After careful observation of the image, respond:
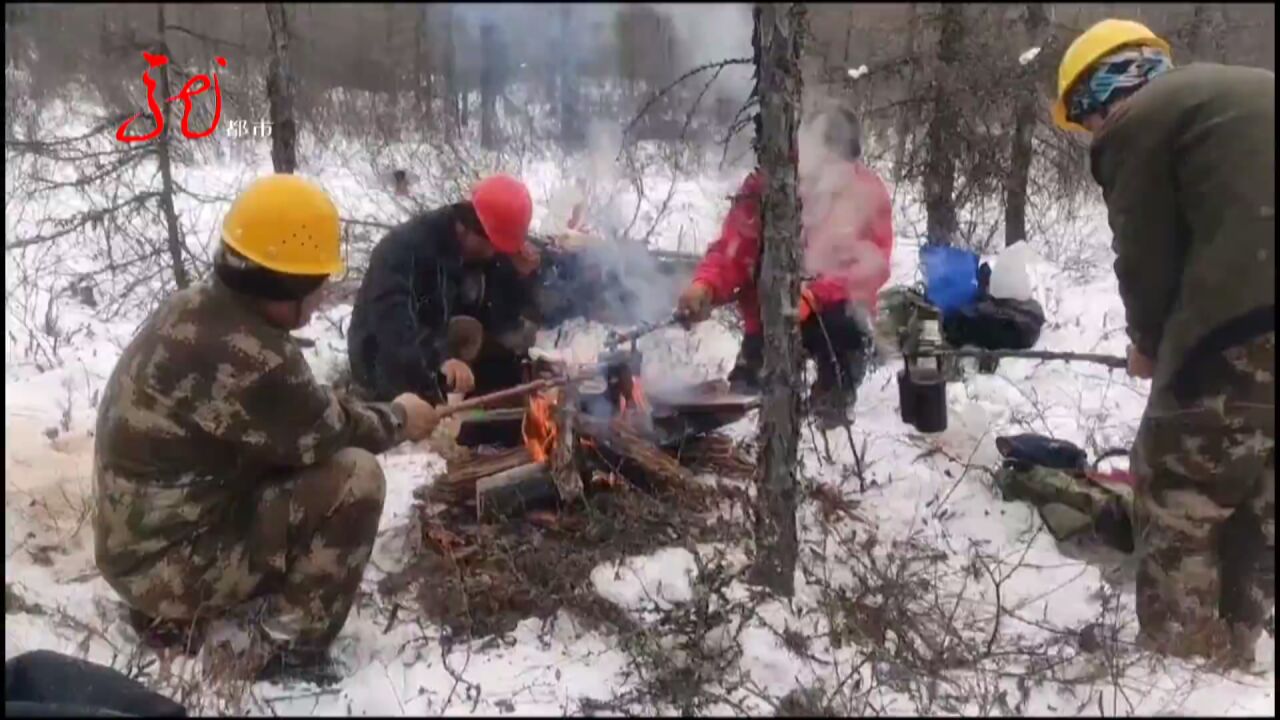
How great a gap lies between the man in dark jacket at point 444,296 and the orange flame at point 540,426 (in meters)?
0.43

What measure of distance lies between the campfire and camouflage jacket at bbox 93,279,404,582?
45.8 inches

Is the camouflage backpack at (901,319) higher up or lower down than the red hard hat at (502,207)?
lower down

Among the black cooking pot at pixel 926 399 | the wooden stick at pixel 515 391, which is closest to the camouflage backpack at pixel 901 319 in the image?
the black cooking pot at pixel 926 399

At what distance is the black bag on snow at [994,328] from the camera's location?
612 cm

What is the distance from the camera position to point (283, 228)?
318cm

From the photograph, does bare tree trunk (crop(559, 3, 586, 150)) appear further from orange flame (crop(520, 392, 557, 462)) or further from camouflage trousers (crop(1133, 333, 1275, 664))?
camouflage trousers (crop(1133, 333, 1275, 664))

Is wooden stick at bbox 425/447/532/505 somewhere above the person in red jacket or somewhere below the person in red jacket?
below

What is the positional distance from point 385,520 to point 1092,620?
2908 mm

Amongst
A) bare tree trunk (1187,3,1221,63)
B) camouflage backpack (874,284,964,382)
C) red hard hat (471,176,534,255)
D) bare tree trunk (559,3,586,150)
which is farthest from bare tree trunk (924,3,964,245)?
red hard hat (471,176,534,255)

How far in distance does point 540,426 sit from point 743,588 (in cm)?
138

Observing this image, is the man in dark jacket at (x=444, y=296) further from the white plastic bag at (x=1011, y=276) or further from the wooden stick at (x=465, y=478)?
the white plastic bag at (x=1011, y=276)

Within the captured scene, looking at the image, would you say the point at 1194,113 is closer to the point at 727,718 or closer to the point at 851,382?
the point at 727,718

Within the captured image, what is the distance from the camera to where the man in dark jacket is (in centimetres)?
511

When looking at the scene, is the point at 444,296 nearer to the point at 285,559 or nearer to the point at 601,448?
the point at 601,448
